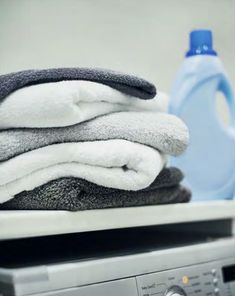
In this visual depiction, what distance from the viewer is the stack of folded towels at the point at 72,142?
0.66 m

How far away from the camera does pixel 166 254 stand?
74 cm

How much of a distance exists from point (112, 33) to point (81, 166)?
0.58 m

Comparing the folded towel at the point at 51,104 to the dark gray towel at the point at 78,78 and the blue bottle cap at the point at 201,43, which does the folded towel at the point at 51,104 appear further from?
the blue bottle cap at the point at 201,43

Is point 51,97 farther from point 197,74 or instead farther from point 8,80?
point 197,74

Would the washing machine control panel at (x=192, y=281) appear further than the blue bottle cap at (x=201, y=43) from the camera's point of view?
No

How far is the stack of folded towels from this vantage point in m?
0.66

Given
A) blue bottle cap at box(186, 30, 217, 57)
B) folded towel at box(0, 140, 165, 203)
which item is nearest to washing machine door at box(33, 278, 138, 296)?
folded towel at box(0, 140, 165, 203)

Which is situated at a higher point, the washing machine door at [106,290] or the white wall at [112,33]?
the white wall at [112,33]

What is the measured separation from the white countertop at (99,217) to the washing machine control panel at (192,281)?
8 cm

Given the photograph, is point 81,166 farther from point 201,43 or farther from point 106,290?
point 201,43

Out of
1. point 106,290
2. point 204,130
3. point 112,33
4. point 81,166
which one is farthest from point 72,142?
point 112,33

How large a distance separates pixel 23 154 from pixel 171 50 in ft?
2.30

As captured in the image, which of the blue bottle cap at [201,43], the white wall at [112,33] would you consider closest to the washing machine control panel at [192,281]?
the blue bottle cap at [201,43]

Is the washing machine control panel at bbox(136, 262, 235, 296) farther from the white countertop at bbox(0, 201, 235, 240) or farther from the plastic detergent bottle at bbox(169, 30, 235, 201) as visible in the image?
the plastic detergent bottle at bbox(169, 30, 235, 201)
